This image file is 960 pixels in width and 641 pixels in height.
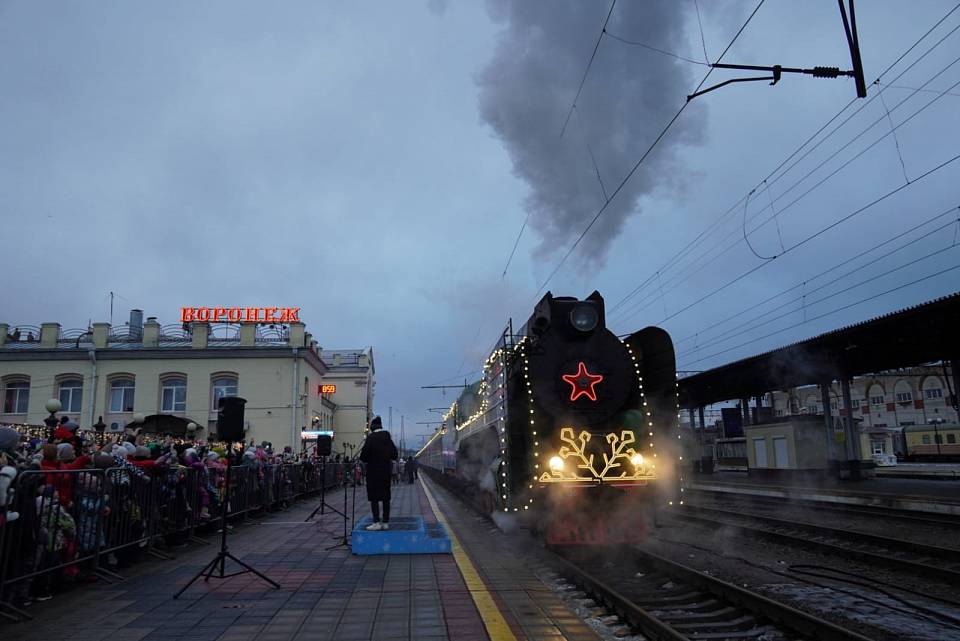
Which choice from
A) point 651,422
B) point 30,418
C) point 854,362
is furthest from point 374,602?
point 30,418

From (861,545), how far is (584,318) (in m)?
5.50

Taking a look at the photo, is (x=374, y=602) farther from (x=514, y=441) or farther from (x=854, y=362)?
(x=854, y=362)

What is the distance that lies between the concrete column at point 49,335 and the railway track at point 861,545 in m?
30.6

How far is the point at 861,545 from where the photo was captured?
9.74 metres

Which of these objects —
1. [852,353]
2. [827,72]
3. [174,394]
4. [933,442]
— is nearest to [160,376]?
[174,394]

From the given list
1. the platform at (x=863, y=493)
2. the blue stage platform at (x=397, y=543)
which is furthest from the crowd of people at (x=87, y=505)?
the platform at (x=863, y=493)

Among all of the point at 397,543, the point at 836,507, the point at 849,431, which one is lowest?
the point at 836,507

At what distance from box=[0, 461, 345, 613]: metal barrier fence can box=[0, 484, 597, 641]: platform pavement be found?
0.31 metres

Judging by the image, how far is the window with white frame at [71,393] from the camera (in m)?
31.0

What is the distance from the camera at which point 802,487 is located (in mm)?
21797

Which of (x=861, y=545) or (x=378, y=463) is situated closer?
(x=378, y=463)

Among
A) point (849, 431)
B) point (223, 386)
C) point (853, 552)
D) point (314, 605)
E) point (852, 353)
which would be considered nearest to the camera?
point (314, 605)

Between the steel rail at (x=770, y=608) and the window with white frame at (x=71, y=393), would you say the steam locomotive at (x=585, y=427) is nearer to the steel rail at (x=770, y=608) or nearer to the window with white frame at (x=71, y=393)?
the steel rail at (x=770, y=608)

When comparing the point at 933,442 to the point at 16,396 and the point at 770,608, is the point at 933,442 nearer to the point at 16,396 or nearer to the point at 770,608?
the point at 770,608
